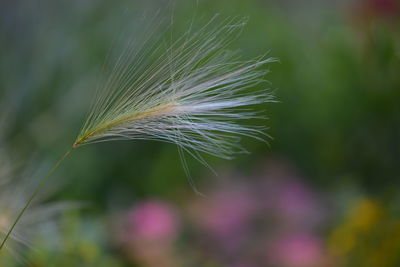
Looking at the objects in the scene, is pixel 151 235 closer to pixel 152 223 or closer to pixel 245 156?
pixel 152 223

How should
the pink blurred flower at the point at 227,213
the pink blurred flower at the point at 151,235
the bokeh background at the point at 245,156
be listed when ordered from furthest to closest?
the pink blurred flower at the point at 227,213 → the bokeh background at the point at 245,156 → the pink blurred flower at the point at 151,235

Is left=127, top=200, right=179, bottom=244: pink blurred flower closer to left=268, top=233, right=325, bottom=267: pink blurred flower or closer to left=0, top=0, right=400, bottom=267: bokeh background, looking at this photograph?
left=0, top=0, right=400, bottom=267: bokeh background

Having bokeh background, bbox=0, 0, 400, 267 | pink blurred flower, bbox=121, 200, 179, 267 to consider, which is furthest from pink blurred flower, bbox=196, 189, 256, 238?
pink blurred flower, bbox=121, 200, 179, 267

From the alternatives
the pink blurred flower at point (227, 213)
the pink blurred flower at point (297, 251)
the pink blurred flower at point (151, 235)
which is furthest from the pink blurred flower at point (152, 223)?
the pink blurred flower at point (297, 251)

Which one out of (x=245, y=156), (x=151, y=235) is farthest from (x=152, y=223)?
(x=245, y=156)

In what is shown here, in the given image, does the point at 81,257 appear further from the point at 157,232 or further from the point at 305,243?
the point at 305,243

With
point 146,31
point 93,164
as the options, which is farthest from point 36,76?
point 146,31

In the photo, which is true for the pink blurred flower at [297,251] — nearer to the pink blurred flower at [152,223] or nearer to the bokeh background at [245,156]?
the bokeh background at [245,156]

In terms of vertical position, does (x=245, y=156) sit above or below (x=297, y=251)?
above
